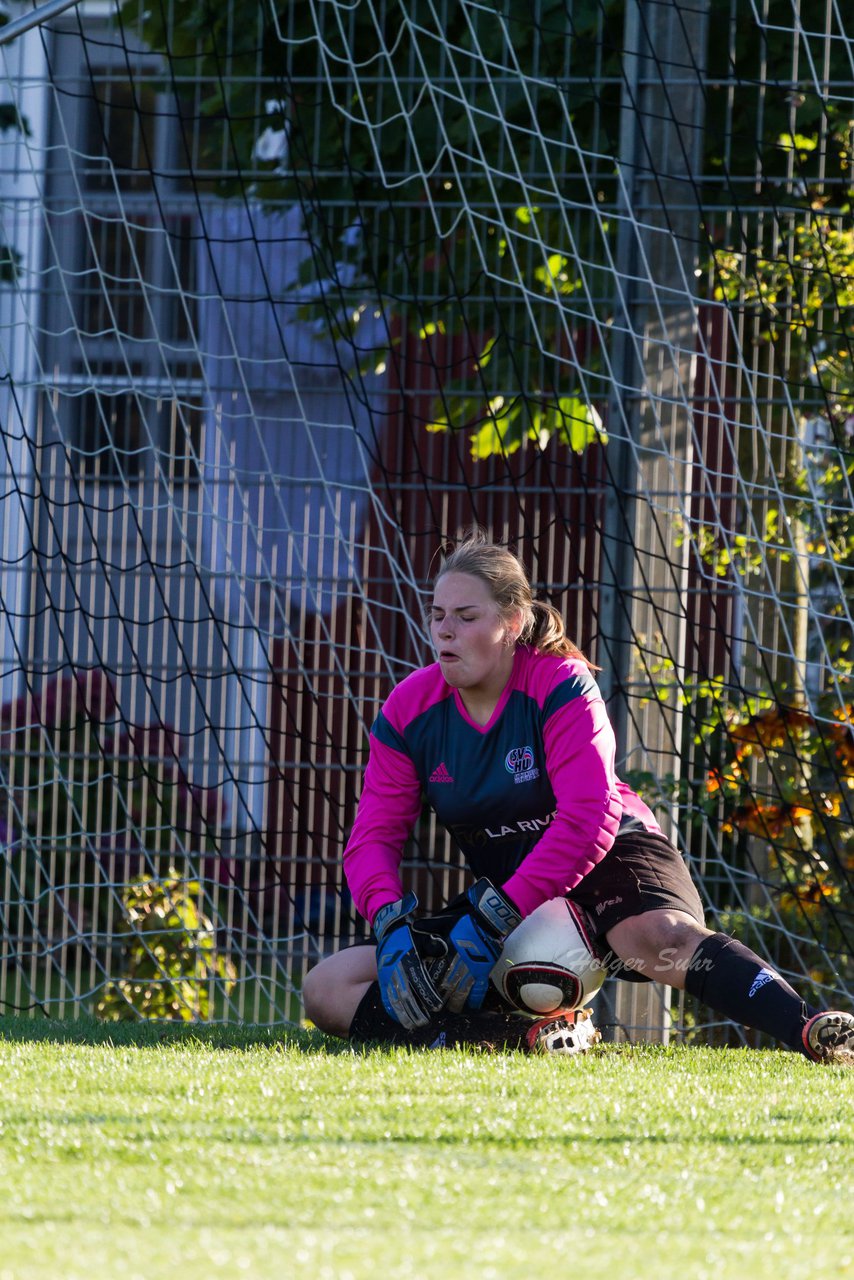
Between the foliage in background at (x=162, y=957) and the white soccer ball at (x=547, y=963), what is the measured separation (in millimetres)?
1864

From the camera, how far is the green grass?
185cm

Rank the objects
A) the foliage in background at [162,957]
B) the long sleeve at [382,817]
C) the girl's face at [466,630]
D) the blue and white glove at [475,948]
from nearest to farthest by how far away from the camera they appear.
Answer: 1. the blue and white glove at [475,948]
2. the girl's face at [466,630]
3. the long sleeve at [382,817]
4. the foliage in background at [162,957]

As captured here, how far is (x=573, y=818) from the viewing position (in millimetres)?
3729

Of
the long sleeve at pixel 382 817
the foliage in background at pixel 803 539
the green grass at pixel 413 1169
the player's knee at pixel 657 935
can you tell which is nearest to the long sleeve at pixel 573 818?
the player's knee at pixel 657 935

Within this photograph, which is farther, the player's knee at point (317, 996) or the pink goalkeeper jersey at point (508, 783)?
the player's knee at point (317, 996)

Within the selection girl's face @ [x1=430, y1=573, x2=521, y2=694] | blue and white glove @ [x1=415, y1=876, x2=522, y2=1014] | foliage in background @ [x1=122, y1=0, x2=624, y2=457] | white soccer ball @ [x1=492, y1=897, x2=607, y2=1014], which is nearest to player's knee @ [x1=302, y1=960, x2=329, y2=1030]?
blue and white glove @ [x1=415, y1=876, x2=522, y2=1014]

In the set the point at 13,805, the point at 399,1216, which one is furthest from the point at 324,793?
→ the point at 399,1216

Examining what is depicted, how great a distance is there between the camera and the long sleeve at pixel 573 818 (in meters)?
3.73

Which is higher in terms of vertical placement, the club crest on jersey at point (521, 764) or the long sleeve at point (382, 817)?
the club crest on jersey at point (521, 764)

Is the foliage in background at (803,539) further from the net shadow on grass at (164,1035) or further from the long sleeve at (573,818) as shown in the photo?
the net shadow on grass at (164,1035)

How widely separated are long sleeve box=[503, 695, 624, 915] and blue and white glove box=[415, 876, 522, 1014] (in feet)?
0.15

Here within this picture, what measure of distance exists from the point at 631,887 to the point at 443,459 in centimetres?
189

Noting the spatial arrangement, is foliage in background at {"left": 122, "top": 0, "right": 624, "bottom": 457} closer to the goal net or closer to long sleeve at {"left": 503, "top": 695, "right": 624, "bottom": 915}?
the goal net

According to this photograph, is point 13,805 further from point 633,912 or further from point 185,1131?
point 185,1131
